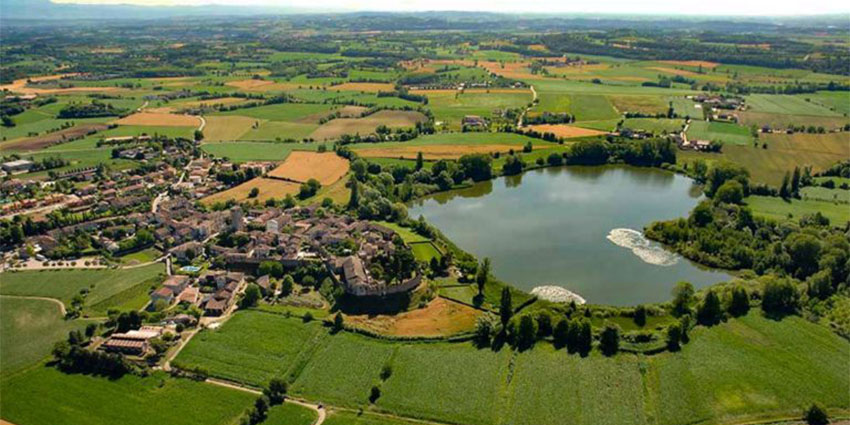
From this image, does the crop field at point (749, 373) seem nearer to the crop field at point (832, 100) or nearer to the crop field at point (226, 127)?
the crop field at point (226, 127)

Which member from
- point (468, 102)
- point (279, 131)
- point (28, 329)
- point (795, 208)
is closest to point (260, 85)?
point (279, 131)

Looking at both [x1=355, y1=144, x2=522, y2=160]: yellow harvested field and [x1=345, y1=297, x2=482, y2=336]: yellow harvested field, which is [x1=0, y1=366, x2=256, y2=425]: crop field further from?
[x1=355, y1=144, x2=522, y2=160]: yellow harvested field

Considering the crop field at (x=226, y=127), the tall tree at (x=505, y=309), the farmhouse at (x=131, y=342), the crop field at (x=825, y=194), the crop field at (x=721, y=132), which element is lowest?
the farmhouse at (x=131, y=342)

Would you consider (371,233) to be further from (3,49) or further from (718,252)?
(3,49)

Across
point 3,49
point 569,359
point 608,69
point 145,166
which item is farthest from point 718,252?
point 3,49

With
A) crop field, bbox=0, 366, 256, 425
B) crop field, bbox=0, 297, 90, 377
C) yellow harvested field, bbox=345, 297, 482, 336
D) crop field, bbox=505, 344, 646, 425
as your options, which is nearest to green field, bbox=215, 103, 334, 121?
crop field, bbox=0, 297, 90, 377

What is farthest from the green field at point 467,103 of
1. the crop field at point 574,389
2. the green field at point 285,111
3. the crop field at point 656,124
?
the crop field at point 574,389
